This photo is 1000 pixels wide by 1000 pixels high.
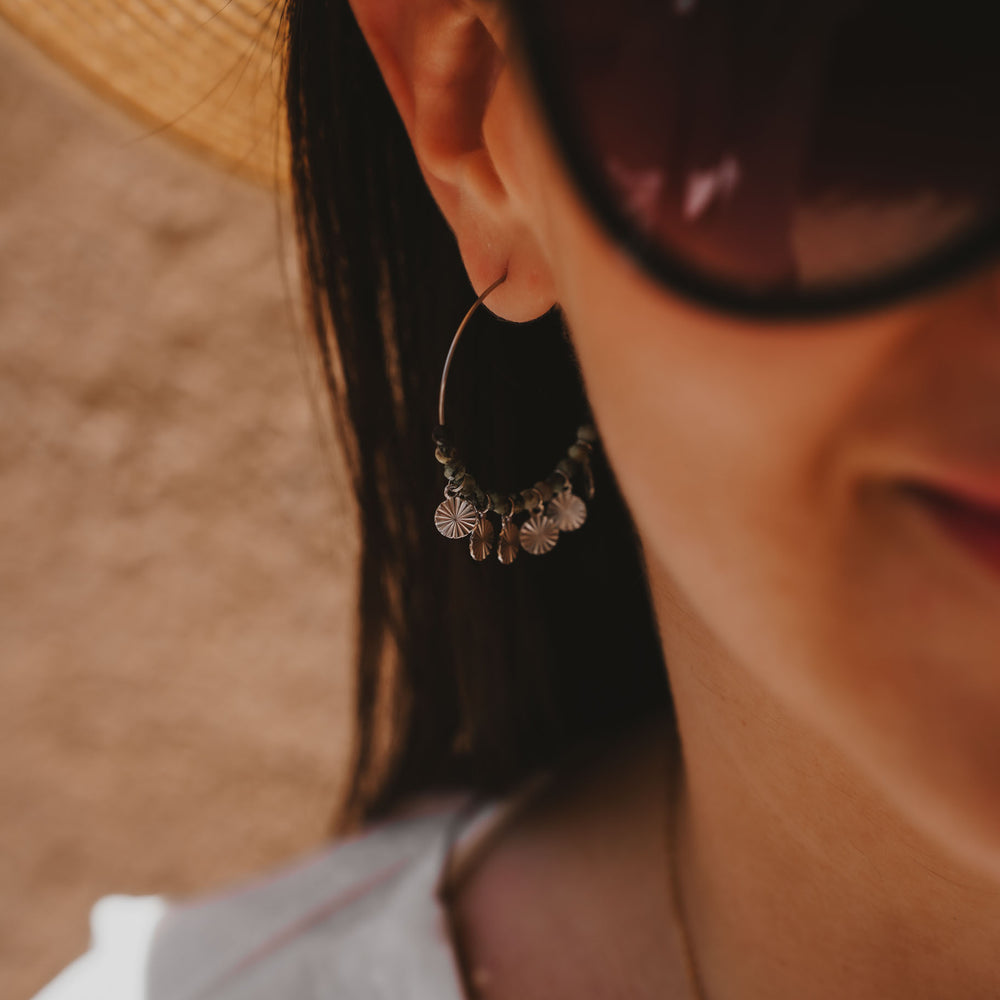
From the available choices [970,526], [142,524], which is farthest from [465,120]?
[142,524]

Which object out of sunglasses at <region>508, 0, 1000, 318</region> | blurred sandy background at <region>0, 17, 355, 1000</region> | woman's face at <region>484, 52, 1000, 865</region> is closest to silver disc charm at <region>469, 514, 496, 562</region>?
woman's face at <region>484, 52, 1000, 865</region>

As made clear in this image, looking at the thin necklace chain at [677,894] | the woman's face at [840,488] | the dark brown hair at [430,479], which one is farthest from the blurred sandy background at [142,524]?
the woman's face at [840,488]

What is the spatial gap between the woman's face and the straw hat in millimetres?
515

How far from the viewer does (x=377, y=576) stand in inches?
41.2

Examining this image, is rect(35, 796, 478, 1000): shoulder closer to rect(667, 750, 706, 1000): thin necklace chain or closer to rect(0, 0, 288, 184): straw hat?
rect(667, 750, 706, 1000): thin necklace chain

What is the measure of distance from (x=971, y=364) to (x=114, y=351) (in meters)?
1.69

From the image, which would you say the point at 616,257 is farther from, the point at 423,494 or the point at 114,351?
the point at 114,351

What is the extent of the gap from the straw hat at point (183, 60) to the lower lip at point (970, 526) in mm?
635

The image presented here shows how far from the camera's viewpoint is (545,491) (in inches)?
31.7

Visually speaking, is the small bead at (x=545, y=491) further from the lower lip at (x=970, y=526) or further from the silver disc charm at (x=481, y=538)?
the lower lip at (x=970, y=526)

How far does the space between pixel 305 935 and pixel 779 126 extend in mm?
850

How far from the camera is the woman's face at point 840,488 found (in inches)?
16.0

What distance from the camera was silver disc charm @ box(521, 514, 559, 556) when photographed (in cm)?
79

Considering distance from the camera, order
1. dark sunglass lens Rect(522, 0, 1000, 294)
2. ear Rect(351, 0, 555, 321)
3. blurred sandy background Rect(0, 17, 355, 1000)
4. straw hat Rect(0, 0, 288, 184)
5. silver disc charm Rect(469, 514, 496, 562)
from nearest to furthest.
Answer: dark sunglass lens Rect(522, 0, 1000, 294) < ear Rect(351, 0, 555, 321) < silver disc charm Rect(469, 514, 496, 562) < straw hat Rect(0, 0, 288, 184) < blurred sandy background Rect(0, 17, 355, 1000)
